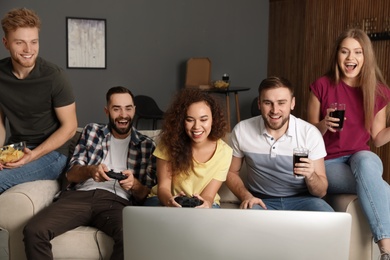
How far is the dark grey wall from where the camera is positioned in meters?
6.75

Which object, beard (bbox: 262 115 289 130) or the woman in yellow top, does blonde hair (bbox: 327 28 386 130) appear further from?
the woman in yellow top

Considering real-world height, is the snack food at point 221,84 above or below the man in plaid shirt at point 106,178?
above

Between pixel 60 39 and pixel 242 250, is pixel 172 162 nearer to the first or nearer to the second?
pixel 242 250

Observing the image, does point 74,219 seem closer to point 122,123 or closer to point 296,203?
point 122,123

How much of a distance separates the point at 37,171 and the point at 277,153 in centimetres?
137

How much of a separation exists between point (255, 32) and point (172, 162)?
5.70m

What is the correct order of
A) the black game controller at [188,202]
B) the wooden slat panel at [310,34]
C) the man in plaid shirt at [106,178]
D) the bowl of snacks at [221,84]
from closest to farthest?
the black game controller at [188,202]
the man in plaid shirt at [106,178]
the wooden slat panel at [310,34]
the bowl of snacks at [221,84]

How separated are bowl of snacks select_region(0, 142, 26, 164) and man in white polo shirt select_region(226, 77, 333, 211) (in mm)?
1181

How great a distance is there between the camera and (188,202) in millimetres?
2057

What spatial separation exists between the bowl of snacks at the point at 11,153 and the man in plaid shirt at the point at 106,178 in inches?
11.7

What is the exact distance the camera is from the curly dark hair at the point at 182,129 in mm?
2533

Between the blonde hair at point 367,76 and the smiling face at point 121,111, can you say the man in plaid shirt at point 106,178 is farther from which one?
the blonde hair at point 367,76

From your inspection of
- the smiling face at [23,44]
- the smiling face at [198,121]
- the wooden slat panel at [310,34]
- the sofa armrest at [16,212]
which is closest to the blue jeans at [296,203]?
the smiling face at [198,121]

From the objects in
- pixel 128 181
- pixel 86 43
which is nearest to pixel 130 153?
pixel 128 181
